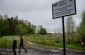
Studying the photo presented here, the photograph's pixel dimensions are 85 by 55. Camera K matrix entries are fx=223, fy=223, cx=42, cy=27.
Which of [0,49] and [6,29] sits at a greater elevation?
[6,29]

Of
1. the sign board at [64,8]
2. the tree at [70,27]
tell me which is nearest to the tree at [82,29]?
the tree at [70,27]

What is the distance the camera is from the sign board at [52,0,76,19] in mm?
4535

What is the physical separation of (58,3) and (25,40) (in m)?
23.9

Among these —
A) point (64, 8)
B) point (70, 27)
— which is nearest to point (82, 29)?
point (70, 27)

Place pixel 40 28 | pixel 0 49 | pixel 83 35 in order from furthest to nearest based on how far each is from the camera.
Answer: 1. pixel 40 28
2. pixel 83 35
3. pixel 0 49

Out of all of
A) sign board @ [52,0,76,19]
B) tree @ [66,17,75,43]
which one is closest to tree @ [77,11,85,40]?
tree @ [66,17,75,43]

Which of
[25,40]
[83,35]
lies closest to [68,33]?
[83,35]

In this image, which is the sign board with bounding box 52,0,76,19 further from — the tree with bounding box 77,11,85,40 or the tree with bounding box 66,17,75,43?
the tree with bounding box 66,17,75,43

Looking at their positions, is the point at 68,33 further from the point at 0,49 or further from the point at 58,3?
the point at 58,3

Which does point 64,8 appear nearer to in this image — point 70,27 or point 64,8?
point 64,8

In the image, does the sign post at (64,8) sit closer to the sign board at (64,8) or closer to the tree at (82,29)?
the sign board at (64,8)

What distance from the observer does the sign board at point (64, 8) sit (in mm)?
4535

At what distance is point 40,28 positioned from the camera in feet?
180

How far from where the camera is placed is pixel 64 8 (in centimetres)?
470
